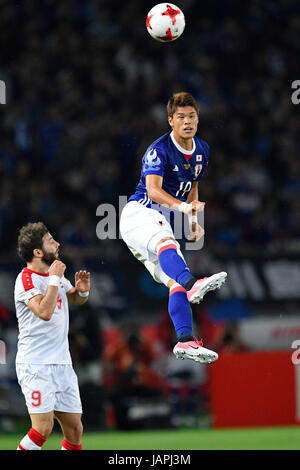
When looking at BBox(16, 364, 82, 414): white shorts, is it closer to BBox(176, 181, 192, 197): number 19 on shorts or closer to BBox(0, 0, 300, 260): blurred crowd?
BBox(176, 181, 192, 197): number 19 on shorts

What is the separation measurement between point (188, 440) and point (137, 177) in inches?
240

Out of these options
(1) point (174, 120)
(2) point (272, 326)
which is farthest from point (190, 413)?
(1) point (174, 120)

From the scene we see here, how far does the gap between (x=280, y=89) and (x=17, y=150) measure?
574 cm

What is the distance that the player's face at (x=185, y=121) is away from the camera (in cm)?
824

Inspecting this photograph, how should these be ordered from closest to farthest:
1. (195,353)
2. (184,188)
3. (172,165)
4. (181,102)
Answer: (195,353) → (181,102) → (172,165) → (184,188)

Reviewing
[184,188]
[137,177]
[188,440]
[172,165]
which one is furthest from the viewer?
[137,177]

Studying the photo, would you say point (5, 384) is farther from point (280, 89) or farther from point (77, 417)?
point (280, 89)

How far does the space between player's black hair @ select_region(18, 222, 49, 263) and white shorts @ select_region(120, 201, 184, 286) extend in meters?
0.85

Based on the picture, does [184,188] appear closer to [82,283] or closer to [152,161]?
[152,161]

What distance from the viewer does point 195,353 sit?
761 cm

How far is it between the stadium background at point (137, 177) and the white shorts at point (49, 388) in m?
5.84

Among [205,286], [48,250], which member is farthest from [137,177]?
[205,286]

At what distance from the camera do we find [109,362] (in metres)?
14.3

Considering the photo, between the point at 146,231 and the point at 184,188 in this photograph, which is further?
the point at 184,188
